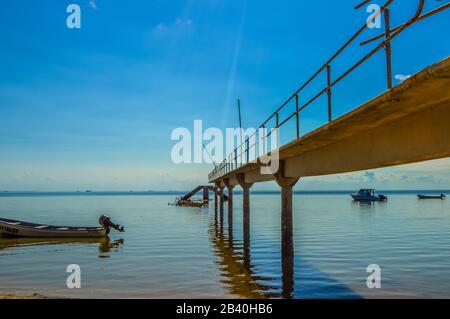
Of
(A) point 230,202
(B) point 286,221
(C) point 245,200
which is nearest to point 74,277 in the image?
(B) point 286,221

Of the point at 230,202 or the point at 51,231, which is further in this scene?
the point at 230,202

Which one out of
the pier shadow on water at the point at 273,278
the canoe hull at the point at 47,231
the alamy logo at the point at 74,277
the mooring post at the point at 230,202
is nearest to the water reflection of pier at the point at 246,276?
the pier shadow on water at the point at 273,278

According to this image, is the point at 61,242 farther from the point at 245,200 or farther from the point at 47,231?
the point at 245,200

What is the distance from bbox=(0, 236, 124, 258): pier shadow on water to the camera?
26.4 m

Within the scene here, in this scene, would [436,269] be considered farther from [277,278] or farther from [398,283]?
[277,278]

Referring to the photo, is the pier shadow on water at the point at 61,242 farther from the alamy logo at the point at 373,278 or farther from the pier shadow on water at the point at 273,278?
the alamy logo at the point at 373,278

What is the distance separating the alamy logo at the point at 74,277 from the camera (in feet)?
52.4

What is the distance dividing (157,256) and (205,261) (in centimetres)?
301

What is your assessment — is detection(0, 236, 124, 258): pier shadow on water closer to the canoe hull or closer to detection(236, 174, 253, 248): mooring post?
the canoe hull

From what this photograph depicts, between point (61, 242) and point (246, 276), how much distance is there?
56.8ft

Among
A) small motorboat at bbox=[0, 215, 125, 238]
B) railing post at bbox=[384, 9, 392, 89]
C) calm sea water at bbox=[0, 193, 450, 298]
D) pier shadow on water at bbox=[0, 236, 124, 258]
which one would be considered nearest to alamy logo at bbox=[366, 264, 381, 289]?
calm sea water at bbox=[0, 193, 450, 298]

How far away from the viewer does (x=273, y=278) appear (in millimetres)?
16672
